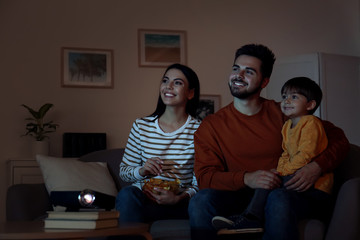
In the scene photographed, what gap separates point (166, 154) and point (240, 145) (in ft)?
1.40

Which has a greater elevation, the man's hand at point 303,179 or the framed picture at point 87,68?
the framed picture at point 87,68

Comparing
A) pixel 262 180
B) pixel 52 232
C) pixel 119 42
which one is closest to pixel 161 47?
pixel 119 42

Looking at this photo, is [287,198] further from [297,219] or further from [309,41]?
[309,41]

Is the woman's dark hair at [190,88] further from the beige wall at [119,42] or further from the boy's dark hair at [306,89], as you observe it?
the beige wall at [119,42]

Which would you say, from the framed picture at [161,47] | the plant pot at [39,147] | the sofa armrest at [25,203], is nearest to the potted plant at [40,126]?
the plant pot at [39,147]

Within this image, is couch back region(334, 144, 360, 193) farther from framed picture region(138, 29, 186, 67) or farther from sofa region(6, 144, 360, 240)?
framed picture region(138, 29, 186, 67)

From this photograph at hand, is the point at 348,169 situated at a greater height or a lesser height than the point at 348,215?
greater

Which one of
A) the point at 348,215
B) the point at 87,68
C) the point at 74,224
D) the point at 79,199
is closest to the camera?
the point at 74,224

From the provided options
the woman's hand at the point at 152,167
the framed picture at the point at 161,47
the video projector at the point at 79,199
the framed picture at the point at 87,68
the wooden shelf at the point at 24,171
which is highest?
the framed picture at the point at 161,47

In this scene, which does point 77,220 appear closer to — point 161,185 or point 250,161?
point 161,185

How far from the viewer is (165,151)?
8.91ft

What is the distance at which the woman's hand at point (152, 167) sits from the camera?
2.47 metres

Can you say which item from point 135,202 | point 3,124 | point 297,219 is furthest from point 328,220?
point 3,124

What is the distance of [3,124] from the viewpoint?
5016mm
